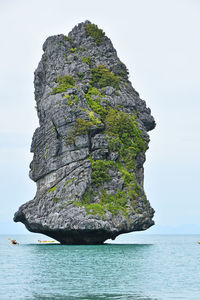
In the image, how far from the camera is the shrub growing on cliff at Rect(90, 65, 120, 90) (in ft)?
224

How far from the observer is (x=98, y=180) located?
5950cm

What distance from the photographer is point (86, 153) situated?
6047 cm

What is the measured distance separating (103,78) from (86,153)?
13.0 m

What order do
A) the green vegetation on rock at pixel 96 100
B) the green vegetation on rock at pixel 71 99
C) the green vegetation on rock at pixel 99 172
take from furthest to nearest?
the green vegetation on rock at pixel 96 100 < the green vegetation on rock at pixel 71 99 < the green vegetation on rock at pixel 99 172

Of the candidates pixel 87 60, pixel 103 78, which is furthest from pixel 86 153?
pixel 87 60

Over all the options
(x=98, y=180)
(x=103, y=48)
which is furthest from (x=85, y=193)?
(x=103, y=48)

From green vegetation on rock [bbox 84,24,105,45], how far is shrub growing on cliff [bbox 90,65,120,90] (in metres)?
5.86

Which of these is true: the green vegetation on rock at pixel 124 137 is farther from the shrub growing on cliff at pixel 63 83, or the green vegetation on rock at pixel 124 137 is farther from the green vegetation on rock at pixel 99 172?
the shrub growing on cliff at pixel 63 83

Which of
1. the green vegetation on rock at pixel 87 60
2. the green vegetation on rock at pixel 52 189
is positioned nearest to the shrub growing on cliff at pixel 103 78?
the green vegetation on rock at pixel 87 60

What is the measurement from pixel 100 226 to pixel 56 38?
3006cm

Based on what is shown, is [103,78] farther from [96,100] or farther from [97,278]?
[97,278]

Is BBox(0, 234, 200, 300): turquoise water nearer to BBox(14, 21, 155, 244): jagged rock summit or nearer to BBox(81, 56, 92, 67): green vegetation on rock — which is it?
BBox(14, 21, 155, 244): jagged rock summit

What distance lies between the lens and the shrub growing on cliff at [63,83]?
64875 millimetres

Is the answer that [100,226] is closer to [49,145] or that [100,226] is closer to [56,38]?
[49,145]
